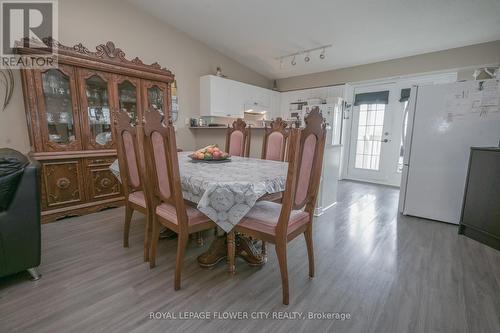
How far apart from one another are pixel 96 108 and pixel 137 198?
66.9 inches

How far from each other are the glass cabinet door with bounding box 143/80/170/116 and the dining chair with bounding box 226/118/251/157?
1231mm

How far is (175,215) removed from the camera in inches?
58.1

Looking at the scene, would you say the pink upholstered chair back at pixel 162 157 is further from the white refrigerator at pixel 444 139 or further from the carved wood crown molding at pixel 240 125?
the white refrigerator at pixel 444 139

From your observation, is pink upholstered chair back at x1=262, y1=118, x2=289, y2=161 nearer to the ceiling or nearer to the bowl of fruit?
the bowl of fruit

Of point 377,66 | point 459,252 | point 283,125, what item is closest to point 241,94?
point 283,125

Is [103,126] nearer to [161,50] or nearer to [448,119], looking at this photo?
[161,50]

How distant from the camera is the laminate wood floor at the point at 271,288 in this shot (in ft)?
4.03

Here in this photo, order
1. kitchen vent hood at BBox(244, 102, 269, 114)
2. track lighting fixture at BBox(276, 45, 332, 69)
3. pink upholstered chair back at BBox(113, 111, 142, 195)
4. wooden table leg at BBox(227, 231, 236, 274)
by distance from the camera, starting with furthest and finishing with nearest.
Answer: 1. kitchen vent hood at BBox(244, 102, 269, 114)
2. track lighting fixture at BBox(276, 45, 332, 69)
3. pink upholstered chair back at BBox(113, 111, 142, 195)
4. wooden table leg at BBox(227, 231, 236, 274)

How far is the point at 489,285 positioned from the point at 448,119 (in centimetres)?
177

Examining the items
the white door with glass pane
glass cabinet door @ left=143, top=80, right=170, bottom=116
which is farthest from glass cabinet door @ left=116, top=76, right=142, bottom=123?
the white door with glass pane

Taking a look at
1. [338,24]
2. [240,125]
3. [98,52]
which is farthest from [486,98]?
[98,52]

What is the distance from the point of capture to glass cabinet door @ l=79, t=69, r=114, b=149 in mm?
2709

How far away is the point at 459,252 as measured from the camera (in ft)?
6.54

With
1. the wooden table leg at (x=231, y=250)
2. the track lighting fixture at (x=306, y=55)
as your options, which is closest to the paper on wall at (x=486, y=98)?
the track lighting fixture at (x=306, y=55)
